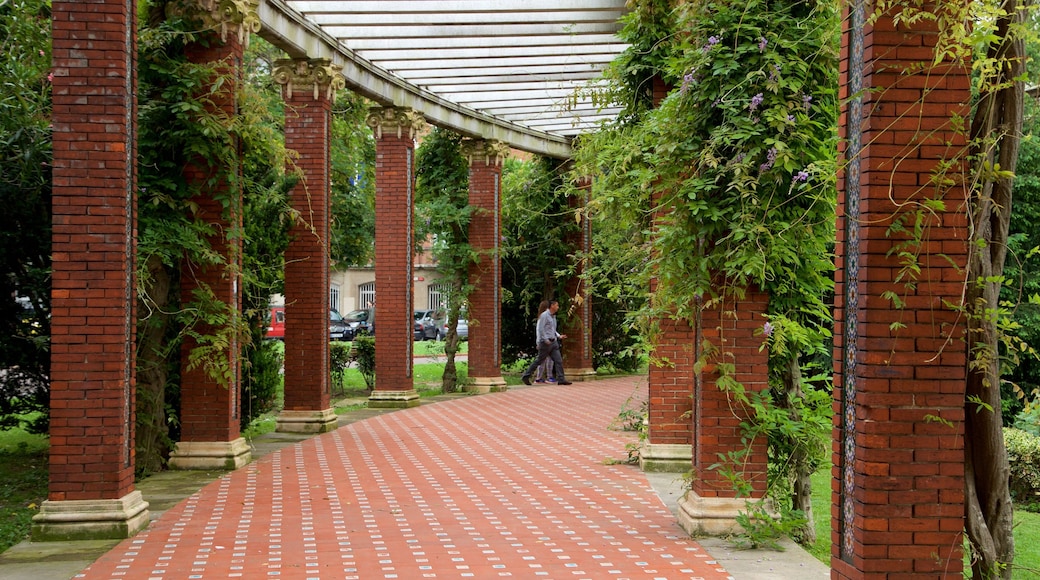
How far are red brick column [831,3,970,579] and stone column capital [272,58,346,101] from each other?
9.82 metres

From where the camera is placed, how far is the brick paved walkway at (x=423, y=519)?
634 cm

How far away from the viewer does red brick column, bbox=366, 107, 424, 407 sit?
16906mm

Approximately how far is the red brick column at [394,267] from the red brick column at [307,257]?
11.6 ft

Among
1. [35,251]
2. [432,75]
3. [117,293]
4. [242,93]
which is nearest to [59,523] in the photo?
[117,293]

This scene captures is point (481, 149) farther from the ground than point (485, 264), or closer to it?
farther from the ground

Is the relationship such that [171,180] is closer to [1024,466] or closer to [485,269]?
[1024,466]

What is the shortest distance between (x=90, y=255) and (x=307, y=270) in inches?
243

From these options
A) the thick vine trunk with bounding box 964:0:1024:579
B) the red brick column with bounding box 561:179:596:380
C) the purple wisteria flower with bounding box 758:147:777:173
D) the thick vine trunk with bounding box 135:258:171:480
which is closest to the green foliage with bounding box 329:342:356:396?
the red brick column with bounding box 561:179:596:380

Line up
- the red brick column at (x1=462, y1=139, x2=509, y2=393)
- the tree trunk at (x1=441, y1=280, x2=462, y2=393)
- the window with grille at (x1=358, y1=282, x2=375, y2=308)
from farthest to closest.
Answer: the window with grille at (x1=358, y1=282, x2=375, y2=308), the tree trunk at (x1=441, y1=280, x2=462, y2=393), the red brick column at (x1=462, y1=139, x2=509, y2=393)

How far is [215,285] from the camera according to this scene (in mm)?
10039

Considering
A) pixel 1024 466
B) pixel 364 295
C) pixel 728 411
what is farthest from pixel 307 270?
pixel 364 295

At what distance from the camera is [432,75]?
16.2m

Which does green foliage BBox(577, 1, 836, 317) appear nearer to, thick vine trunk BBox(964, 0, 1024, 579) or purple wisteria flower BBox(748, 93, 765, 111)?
purple wisteria flower BBox(748, 93, 765, 111)

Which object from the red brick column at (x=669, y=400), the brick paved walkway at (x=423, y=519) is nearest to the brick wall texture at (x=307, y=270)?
the brick paved walkway at (x=423, y=519)
